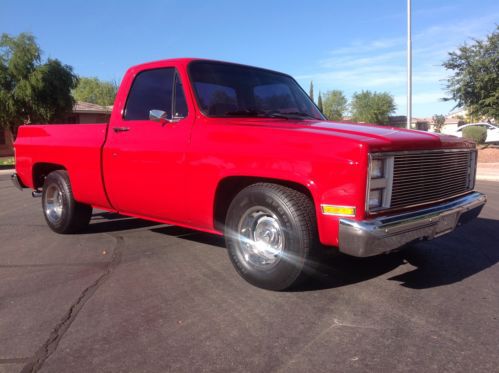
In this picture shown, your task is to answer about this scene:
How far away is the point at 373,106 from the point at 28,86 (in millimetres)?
48593

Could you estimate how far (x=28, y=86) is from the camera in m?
24.8

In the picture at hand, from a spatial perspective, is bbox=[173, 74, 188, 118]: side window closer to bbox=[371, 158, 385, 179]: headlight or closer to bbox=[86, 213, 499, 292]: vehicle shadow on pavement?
bbox=[86, 213, 499, 292]: vehicle shadow on pavement

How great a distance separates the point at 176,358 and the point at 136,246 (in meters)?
2.77

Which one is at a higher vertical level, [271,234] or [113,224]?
[271,234]

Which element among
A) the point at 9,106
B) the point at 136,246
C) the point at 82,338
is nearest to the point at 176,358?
the point at 82,338

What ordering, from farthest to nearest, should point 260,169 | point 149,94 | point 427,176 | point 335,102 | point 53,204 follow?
point 335,102, point 53,204, point 149,94, point 427,176, point 260,169

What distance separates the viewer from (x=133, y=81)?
4980 mm

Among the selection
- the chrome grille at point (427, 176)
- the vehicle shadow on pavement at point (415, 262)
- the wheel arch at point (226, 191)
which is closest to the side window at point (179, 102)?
the wheel arch at point (226, 191)

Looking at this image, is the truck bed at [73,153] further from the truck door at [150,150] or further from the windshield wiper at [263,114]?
the windshield wiper at [263,114]

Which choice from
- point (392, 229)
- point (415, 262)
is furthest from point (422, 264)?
point (392, 229)

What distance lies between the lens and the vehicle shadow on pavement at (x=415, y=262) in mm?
3930

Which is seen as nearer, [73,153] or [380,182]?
[380,182]

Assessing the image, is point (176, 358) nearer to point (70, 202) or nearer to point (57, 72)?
point (70, 202)

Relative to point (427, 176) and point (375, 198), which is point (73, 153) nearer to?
point (375, 198)
